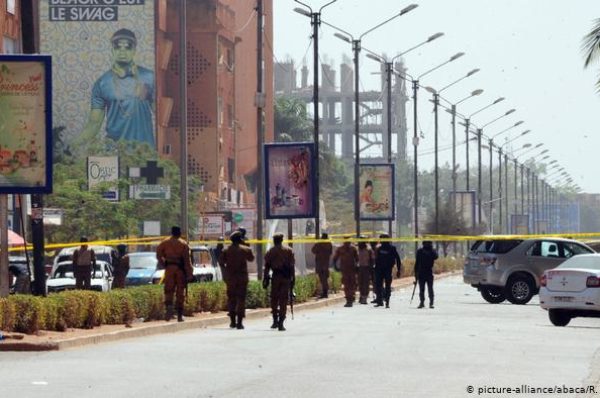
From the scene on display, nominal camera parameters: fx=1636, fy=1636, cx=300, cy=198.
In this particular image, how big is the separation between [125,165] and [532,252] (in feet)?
139

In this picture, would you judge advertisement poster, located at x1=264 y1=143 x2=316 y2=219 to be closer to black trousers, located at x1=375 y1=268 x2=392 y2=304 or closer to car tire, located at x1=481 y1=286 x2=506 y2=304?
car tire, located at x1=481 y1=286 x2=506 y2=304

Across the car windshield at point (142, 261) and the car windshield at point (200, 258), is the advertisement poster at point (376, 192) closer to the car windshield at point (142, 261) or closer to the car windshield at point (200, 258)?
the car windshield at point (200, 258)

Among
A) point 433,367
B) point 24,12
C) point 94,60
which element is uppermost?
point 94,60

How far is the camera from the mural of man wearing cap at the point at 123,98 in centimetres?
9294

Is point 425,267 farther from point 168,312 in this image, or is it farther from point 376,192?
point 376,192

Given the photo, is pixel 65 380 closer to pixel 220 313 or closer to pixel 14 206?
pixel 220 313

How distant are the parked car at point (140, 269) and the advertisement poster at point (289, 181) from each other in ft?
12.4

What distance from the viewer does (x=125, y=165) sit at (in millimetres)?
79812

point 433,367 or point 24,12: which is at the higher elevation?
point 24,12

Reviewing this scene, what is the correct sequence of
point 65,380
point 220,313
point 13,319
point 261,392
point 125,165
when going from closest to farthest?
point 261,392
point 65,380
point 13,319
point 220,313
point 125,165

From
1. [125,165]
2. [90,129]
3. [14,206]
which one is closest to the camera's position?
[14,206]

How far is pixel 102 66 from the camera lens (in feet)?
309

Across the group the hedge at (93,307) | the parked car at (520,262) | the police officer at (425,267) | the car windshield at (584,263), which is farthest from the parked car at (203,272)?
the car windshield at (584,263)

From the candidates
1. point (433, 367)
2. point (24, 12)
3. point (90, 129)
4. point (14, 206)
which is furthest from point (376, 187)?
point (433, 367)
